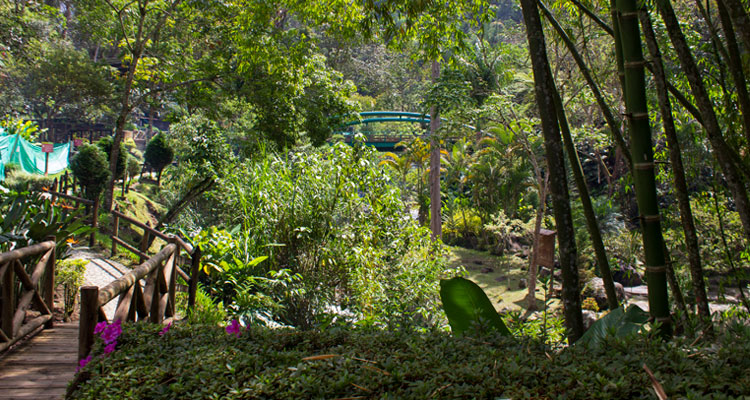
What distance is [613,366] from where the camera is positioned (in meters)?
1.38

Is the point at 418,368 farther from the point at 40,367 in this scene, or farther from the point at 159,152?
the point at 159,152

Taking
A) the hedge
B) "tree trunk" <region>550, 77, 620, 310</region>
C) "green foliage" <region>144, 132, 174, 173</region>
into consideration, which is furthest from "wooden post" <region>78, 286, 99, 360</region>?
"green foliage" <region>144, 132, 174, 173</region>

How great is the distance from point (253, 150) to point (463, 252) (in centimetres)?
780

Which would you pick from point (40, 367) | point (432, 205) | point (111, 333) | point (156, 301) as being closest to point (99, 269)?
point (40, 367)

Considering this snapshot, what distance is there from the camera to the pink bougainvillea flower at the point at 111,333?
2.23 m

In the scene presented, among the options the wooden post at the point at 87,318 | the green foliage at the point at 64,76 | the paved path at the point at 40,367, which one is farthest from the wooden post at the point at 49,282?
the green foliage at the point at 64,76

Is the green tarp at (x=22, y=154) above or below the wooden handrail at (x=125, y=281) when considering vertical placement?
above

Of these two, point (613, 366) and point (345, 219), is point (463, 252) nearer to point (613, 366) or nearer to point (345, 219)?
point (345, 219)

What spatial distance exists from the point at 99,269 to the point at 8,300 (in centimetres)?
477

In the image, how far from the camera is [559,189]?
2154mm

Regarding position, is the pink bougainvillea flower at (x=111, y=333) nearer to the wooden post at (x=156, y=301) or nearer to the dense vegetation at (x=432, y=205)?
the dense vegetation at (x=432, y=205)

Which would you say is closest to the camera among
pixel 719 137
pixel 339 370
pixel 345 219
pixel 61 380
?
pixel 339 370

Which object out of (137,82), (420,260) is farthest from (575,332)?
(137,82)

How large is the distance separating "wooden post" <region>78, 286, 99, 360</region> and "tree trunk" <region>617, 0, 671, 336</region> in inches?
97.6
